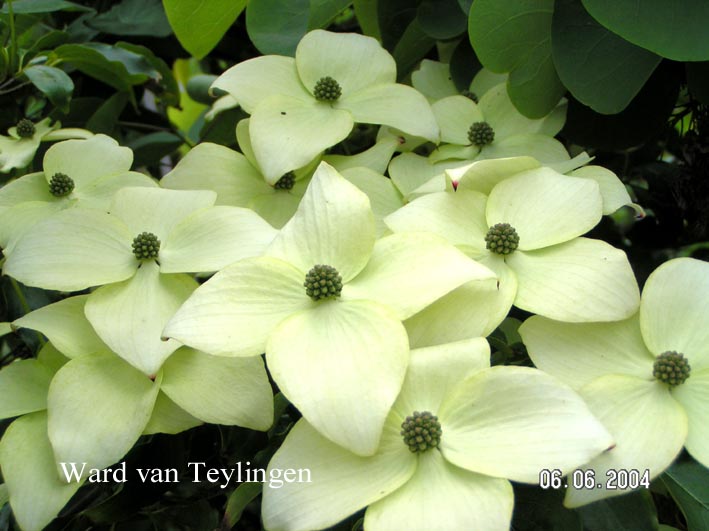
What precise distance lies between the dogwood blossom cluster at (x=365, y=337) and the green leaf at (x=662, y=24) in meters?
0.09

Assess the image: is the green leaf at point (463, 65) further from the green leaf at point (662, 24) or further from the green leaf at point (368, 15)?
the green leaf at point (662, 24)

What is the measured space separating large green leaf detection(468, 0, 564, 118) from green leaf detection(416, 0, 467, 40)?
0.07 meters

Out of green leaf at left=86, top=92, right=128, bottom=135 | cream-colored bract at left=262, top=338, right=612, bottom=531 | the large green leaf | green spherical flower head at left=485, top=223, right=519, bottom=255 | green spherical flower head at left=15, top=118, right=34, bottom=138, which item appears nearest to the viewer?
cream-colored bract at left=262, top=338, right=612, bottom=531

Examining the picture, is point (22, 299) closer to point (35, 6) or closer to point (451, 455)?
point (35, 6)

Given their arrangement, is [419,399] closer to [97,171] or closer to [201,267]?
[201,267]

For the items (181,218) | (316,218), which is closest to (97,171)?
(181,218)

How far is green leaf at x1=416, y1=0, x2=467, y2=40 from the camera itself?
25.4 inches

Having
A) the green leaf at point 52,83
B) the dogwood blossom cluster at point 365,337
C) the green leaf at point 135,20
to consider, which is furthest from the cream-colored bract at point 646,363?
the green leaf at point 135,20

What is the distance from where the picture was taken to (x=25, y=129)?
68cm

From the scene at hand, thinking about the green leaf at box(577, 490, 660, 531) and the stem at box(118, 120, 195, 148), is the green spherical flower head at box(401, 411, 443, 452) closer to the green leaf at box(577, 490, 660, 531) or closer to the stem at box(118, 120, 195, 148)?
the green leaf at box(577, 490, 660, 531)

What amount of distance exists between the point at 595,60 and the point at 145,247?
1.19ft

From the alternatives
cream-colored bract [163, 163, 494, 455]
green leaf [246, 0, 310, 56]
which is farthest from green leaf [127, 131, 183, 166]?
cream-colored bract [163, 163, 494, 455]

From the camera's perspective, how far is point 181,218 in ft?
1.71

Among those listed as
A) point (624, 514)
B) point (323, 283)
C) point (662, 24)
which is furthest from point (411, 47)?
point (624, 514)
